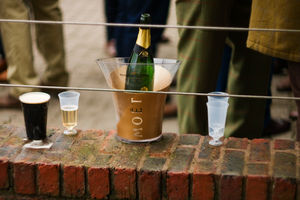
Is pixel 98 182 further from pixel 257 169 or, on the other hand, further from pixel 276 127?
pixel 276 127

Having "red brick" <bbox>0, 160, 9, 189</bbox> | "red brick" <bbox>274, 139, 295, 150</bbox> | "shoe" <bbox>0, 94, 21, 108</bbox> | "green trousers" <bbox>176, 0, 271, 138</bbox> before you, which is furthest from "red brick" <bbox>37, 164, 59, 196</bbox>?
"shoe" <bbox>0, 94, 21, 108</bbox>

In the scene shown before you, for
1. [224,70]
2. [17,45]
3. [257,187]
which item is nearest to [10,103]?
[17,45]

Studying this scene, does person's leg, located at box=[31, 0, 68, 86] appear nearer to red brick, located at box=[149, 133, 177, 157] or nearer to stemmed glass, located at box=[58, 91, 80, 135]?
stemmed glass, located at box=[58, 91, 80, 135]

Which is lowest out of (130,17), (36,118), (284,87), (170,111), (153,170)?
(170,111)

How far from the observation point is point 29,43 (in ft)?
10.2

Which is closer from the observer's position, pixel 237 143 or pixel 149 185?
pixel 149 185

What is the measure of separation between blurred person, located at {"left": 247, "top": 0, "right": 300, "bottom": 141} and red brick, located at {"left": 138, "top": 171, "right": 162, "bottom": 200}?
1.88 ft

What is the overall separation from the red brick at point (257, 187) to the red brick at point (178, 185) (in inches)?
6.9

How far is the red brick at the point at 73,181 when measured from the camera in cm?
143

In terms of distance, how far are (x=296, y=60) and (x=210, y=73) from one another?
538mm

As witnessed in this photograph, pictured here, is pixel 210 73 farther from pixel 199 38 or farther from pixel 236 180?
pixel 236 180

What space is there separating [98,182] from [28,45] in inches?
74.5

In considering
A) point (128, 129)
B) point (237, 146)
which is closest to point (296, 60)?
point (237, 146)

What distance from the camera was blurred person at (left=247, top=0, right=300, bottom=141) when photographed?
151 cm
